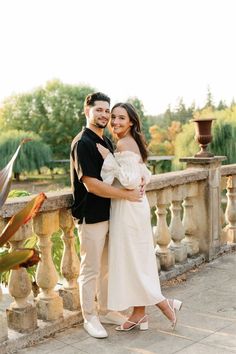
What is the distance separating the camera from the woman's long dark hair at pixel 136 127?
365cm

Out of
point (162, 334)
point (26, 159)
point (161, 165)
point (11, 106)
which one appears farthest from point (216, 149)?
point (11, 106)

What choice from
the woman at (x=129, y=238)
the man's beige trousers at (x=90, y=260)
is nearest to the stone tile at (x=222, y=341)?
the woman at (x=129, y=238)

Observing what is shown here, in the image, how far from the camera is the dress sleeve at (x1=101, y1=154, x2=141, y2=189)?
3545mm

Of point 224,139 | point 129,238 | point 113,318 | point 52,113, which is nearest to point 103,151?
point 129,238

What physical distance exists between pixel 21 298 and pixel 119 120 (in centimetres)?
142

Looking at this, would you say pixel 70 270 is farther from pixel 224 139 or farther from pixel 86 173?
pixel 224 139

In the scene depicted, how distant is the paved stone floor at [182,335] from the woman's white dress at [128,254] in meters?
0.24

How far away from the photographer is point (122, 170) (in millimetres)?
3555

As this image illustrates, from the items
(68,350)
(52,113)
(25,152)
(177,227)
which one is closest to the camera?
(68,350)

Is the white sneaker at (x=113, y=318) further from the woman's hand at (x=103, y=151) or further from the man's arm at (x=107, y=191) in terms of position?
the woman's hand at (x=103, y=151)

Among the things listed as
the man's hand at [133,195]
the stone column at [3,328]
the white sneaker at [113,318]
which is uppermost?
the man's hand at [133,195]

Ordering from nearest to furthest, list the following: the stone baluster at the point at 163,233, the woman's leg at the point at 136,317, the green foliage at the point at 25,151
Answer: the woman's leg at the point at 136,317, the stone baluster at the point at 163,233, the green foliage at the point at 25,151

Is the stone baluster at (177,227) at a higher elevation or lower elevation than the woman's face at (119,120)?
lower

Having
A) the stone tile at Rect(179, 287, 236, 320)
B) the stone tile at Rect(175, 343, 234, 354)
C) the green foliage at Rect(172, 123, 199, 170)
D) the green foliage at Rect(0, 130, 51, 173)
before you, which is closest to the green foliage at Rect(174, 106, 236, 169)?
the green foliage at Rect(172, 123, 199, 170)
